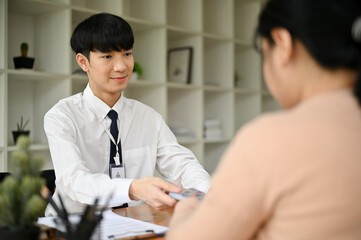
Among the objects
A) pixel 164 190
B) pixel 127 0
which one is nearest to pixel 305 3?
pixel 164 190

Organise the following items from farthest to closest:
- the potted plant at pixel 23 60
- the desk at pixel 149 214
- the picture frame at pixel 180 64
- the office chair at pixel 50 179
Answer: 1. the picture frame at pixel 180 64
2. the potted plant at pixel 23 60
3. the office chair at pixel 50 179
4. the desk at pixel 149 214

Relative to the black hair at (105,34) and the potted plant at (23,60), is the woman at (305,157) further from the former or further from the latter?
the potted plant at (23,60)

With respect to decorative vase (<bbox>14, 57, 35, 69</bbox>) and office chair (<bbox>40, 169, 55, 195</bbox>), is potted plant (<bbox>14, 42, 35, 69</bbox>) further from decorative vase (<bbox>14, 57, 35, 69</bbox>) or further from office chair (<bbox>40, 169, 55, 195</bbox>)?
office chair (<bbox>40, 169, 55, 195</bbox>)

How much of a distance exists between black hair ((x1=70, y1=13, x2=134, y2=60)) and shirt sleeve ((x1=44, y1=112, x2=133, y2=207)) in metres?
0.36

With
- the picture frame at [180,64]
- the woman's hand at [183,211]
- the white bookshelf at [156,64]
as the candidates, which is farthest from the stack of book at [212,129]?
the woman's hand at [183,211]

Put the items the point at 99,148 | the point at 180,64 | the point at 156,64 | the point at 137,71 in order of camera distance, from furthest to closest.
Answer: the point at 180,64
the point at 156,64
the point at 137,71
the point at 99,148

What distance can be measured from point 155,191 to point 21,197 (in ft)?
1.67

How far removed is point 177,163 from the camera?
206cm

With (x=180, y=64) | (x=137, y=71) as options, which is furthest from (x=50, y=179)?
(x=180, y=64)

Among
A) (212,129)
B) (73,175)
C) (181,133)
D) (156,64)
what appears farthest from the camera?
(212,129)

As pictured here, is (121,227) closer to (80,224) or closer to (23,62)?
(80,224)

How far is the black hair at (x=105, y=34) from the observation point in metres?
1.89

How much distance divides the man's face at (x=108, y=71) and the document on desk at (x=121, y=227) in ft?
2.52

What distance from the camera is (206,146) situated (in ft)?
14.1
